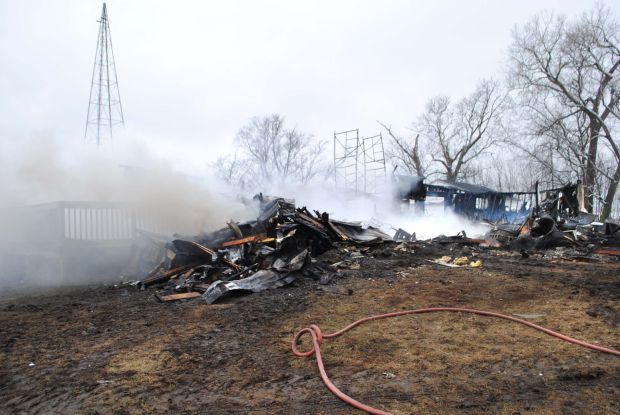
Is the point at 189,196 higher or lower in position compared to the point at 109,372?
higher

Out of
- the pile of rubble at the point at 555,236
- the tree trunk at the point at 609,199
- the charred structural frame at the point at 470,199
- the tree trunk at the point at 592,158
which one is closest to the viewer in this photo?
the pile of rubble at the point at 555,236

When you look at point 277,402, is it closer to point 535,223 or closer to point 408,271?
point 408,271

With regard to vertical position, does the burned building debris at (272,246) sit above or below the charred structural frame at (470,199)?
below

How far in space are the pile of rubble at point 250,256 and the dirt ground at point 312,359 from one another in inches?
15.9

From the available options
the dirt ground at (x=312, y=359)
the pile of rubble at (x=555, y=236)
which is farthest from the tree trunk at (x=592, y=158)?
the dirt ground at (x=312, y=359)

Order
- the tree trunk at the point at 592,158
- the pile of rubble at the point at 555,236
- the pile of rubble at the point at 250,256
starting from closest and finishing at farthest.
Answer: the pile of rubble at the point at 250,256
the pile of rubble at the point at 555,236
the tree trunk at the point at 592,158

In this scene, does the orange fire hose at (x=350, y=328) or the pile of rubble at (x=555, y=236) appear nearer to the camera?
the orange fire hose at (x=350, y=328)

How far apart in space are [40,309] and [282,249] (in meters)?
3.91

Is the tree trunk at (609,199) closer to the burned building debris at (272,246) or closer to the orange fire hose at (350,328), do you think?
the burned building debris at (272,246)

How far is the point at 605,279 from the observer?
264 inches

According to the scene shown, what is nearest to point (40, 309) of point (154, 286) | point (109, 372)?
point (154, 286)

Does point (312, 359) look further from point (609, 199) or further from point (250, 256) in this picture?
point (609, 199)

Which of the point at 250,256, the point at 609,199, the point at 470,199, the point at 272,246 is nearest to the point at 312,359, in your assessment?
the point at 250,256

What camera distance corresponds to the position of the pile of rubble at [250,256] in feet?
21.6
